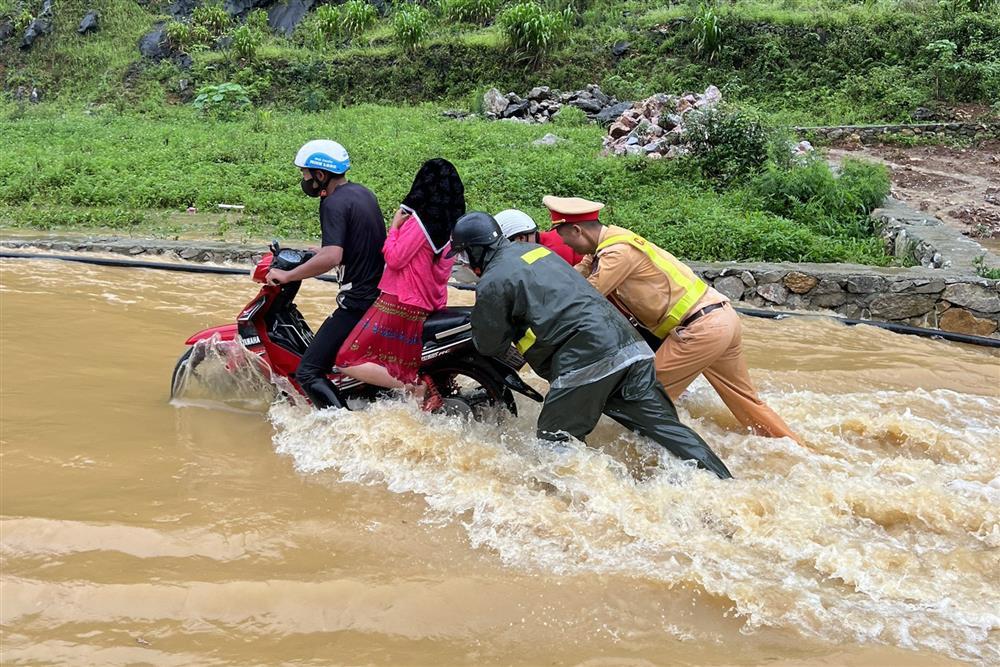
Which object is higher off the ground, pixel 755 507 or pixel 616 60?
pixel 616 60

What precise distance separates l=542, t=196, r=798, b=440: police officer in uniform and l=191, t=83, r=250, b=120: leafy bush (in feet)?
56.7

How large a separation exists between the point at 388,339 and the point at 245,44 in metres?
22.7

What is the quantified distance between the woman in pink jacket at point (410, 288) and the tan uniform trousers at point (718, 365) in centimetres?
135

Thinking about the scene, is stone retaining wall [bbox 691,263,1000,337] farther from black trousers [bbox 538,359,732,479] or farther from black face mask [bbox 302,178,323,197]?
black face mask [bbox 302,178,323,197]

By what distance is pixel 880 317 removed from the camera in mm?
8398

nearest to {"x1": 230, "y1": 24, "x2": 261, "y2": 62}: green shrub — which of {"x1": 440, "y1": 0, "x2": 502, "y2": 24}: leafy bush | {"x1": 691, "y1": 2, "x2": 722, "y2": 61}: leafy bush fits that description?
{"x1": 440, "y1": 0, "x2": 502, "y2": 24}: leafy bush

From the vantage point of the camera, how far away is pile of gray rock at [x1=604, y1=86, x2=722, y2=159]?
1341 cm

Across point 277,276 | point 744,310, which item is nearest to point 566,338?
point 277,276

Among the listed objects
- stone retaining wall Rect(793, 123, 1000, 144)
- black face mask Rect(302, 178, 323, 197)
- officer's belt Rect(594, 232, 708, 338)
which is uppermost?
black face mask Rect(302, 178, 323, 197)

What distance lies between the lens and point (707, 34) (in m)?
21.5

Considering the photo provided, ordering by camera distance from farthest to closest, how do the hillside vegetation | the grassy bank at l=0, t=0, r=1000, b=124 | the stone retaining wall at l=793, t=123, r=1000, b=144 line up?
the grassy bank at l=0, t=0, r=1000, b=124 < the stone retaining wall at l=793, t=123, r=1000, b=144 < the hillside vegetation

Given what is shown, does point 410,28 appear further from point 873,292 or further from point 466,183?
point 873,292

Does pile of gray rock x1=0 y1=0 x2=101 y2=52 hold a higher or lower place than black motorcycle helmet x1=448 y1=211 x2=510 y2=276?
higher

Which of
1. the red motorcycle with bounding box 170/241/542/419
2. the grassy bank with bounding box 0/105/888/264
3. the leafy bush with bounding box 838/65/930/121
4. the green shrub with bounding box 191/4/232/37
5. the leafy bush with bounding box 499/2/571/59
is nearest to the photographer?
the red motorcycle with bounding box 170/241/542/419
